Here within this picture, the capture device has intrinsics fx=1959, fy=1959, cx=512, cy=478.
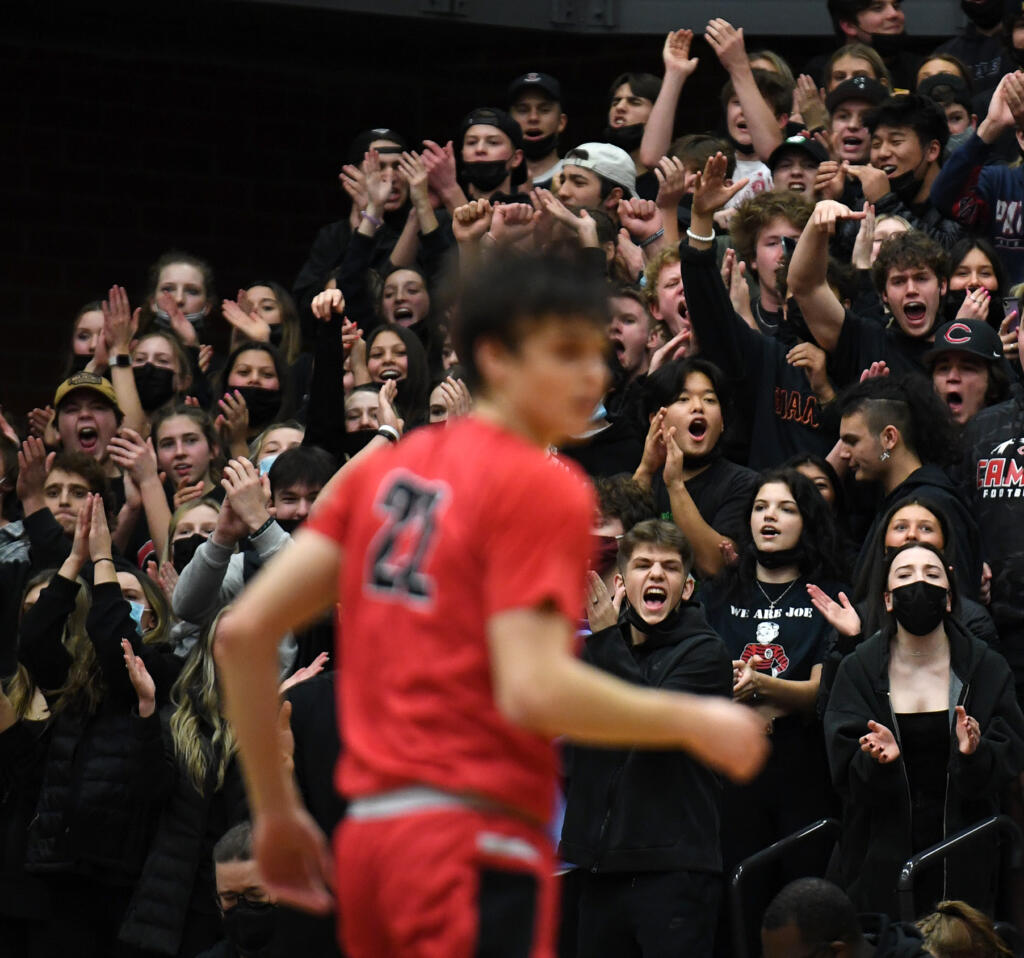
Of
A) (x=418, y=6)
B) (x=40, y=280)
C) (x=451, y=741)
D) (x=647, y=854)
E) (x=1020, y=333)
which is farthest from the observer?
(x=40, y=280)

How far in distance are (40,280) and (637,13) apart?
14.4ft

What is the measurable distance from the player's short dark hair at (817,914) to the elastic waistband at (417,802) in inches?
107

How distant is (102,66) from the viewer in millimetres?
13398

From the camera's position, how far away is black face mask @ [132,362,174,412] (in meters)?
8.80

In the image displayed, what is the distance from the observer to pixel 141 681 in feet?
20.8

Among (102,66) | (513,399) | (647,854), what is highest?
(102,66)

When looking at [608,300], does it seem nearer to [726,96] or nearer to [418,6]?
[726,96]

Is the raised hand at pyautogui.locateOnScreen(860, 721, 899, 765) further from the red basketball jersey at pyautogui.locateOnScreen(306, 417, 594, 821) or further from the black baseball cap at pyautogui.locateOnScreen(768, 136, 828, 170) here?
the black baseball cap at pyautogui.locateOnScreen(768, 136, 828, 170)

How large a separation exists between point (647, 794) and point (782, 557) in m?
1.09

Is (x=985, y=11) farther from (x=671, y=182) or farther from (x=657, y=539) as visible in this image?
(x=657, y=539)

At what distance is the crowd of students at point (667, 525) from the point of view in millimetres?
5730

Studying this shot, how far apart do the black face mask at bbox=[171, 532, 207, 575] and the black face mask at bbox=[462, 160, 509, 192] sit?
112 inches

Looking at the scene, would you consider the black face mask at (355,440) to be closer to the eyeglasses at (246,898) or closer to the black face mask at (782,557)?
the black face mask at (782,557)

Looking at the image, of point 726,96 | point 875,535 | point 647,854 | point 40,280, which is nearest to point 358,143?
point 726,96
